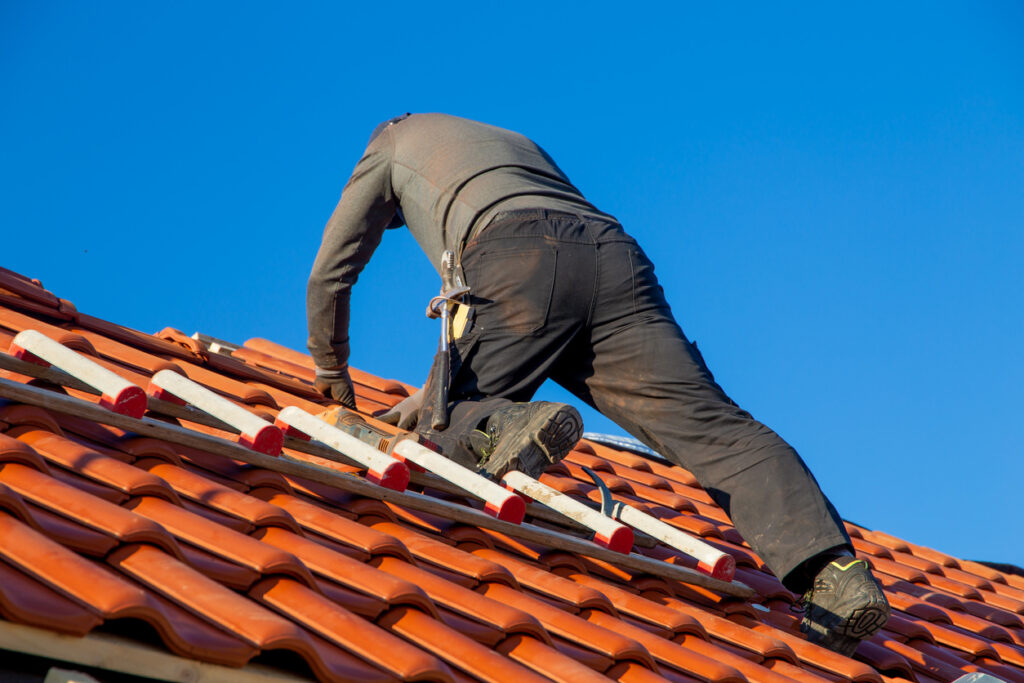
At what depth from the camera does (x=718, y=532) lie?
14.5 feet

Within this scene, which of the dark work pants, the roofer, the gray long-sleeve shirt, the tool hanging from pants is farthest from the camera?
the gray long-sleeve shirt

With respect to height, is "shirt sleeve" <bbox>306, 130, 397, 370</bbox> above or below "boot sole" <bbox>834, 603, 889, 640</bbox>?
above

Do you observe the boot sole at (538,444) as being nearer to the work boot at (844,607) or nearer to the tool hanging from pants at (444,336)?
the tool hanging from pants at (444,336)

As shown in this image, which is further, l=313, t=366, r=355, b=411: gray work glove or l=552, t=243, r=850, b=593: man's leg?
l=313, t=366, r=355, b=411: gray work glove

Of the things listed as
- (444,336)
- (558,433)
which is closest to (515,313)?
(444,336)

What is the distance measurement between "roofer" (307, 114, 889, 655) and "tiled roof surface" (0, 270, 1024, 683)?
0.26 m

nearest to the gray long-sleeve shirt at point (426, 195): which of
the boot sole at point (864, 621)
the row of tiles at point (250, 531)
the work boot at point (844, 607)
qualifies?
the row of tiles at point (250, 531)

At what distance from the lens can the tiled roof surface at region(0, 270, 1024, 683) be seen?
1644 millimetres

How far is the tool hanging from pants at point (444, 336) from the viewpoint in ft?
10.9

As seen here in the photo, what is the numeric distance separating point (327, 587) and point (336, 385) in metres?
2.44

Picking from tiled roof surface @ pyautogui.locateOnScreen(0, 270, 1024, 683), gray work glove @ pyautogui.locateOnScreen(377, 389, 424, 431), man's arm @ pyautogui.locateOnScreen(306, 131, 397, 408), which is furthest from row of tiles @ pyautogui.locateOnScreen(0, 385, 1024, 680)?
man's arm @ pyautogui.locateOnScreen(306, 131, 397, 408)

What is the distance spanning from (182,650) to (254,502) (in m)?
0.79

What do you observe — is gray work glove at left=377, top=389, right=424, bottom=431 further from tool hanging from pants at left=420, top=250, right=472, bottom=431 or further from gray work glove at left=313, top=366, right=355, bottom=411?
gray work glove at left=313, top=366, right=355, bottom=411

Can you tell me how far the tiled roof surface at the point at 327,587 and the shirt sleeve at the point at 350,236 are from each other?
0.47m
